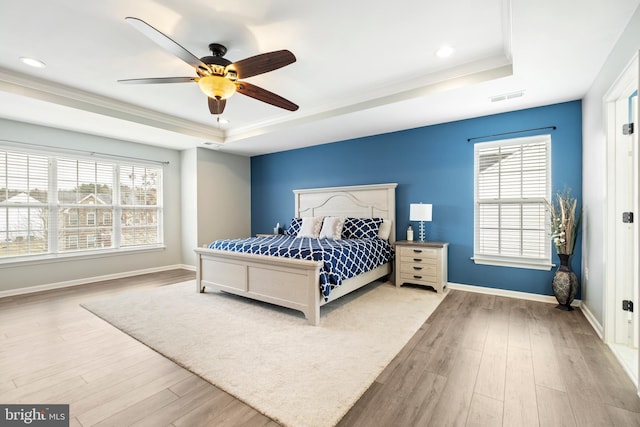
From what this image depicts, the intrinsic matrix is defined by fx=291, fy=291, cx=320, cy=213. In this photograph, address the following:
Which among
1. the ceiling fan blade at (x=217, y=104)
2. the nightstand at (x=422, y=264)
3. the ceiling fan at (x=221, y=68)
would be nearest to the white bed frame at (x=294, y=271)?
the nightstand at (x=422, y=264)

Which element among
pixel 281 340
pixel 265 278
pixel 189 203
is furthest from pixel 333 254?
pixel 189 203

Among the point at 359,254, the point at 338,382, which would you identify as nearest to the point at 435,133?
the point at 359,254

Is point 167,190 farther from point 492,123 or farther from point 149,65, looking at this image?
point 492,123

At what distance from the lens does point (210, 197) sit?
610 cm

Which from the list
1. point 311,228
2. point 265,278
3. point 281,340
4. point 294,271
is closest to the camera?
point 281,340

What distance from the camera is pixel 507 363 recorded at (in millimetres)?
2178

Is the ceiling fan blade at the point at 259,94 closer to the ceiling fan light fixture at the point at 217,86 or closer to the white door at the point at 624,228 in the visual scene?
the ceiling fan light fixture at the point at 217,86

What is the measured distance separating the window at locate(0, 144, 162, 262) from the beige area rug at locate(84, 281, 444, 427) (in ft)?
5.80

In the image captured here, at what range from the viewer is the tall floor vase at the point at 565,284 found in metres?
3.22

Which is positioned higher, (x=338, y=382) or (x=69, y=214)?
(x=69, y=214)

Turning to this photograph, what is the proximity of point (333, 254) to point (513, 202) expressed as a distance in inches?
103

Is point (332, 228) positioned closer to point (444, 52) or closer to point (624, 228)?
point (444, 52)

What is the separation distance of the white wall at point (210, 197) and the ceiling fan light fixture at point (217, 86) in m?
3.61

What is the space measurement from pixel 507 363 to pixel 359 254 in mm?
1870
